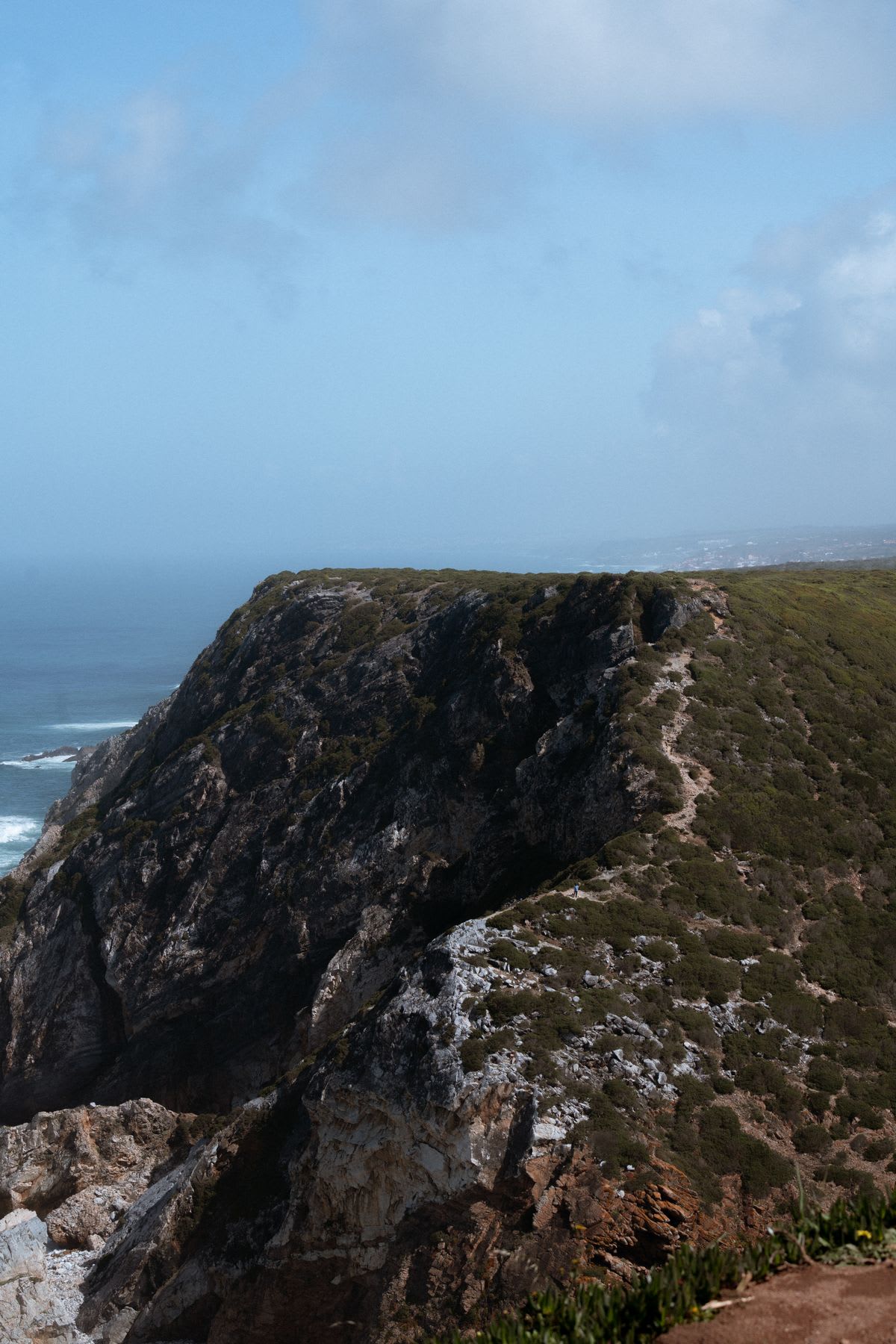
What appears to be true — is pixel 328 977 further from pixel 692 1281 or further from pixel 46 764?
pixel 46 764

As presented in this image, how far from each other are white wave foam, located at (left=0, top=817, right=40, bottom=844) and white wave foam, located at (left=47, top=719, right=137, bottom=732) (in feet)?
107

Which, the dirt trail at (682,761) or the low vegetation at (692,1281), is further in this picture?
the dirt trail at (682,761)

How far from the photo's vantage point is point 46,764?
105 m

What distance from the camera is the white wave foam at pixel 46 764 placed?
104 meters

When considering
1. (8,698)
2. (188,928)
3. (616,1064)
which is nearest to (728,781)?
(616,1064)

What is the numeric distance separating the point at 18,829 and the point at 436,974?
238 ft

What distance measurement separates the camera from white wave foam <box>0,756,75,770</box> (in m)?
104

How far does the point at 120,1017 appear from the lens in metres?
43.9

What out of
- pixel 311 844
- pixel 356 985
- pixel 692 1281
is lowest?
pixel 356 985

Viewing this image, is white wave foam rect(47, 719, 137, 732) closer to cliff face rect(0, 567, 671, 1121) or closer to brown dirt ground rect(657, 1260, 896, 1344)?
cliff face rect(0, 567, 671, 1121)

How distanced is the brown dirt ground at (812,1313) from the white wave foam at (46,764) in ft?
336

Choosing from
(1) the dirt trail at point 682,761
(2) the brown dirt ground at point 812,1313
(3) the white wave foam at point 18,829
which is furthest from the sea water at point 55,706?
(2) the brown dirt ground at point 812,1313

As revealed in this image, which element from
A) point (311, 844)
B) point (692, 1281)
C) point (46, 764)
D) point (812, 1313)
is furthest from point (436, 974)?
point (46, 764)

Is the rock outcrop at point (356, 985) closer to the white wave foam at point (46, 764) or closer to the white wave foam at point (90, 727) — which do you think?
the white wave foam at point (46, 764)
